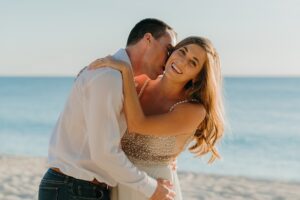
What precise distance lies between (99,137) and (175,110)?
26.5 inches

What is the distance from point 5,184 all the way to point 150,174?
18.8ft

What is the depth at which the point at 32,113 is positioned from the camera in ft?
119

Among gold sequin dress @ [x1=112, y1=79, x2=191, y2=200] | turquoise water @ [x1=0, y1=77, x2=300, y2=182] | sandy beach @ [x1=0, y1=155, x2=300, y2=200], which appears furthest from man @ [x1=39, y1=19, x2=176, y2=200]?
sandy beach @ [x1=0, y1=155, x2=300, y2=200]

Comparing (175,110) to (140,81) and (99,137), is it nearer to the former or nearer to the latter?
(140,81)

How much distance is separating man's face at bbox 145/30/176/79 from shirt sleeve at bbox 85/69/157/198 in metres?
0.41

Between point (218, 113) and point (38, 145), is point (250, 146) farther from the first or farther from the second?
point (218, 113)

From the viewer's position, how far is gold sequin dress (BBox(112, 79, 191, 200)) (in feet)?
11.0

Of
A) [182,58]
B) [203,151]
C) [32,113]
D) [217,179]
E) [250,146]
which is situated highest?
[182,58]

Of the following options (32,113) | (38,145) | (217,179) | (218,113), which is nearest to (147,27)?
(218,113)

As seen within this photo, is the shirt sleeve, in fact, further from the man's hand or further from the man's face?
the man's face

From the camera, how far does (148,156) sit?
136 inches

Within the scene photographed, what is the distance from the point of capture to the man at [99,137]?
9.60 ft

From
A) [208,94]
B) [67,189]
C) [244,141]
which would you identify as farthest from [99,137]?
[244,141]

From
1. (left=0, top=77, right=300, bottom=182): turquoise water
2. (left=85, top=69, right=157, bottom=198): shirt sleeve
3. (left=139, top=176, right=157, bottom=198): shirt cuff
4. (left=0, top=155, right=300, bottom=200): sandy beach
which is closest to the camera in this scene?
(left=85, top=69, right=157, bottom=198): shirt sleeve
